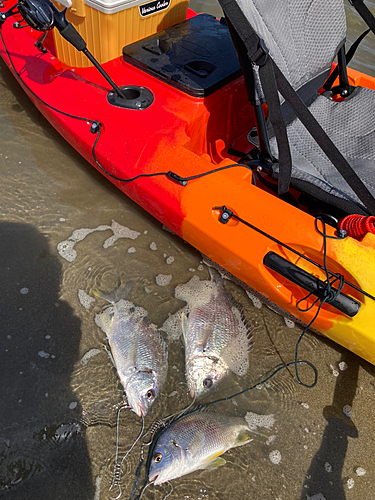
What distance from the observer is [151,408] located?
2180mm

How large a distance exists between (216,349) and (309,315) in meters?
0.62

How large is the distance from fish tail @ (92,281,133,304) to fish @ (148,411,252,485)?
920 mm

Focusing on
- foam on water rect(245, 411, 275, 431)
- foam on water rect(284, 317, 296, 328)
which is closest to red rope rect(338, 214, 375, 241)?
foam on water rect(284, 317, 296, 328)

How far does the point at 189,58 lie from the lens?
2.92 metres

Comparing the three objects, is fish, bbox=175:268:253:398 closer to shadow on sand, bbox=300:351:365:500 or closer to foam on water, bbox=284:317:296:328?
foam on water, bbox=284:317:296:328

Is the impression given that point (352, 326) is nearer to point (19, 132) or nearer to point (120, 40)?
point (120, 40)

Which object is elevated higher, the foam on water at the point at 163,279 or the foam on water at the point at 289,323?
the foam on water at the point at 163,279

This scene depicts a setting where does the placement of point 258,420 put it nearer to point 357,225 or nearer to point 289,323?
point 289,323

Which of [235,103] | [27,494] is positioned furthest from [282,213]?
[27,494]

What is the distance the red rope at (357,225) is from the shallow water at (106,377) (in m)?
0.85

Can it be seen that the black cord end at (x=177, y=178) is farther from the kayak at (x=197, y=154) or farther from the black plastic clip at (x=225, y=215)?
the black plastic clip at (x=225, y=215)

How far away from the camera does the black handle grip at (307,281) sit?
1.92 m

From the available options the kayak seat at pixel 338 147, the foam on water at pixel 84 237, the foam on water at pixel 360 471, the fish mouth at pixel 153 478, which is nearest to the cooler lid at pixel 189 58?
the kayak seat at pixel 338 147

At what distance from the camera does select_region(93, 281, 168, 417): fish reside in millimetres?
2160
